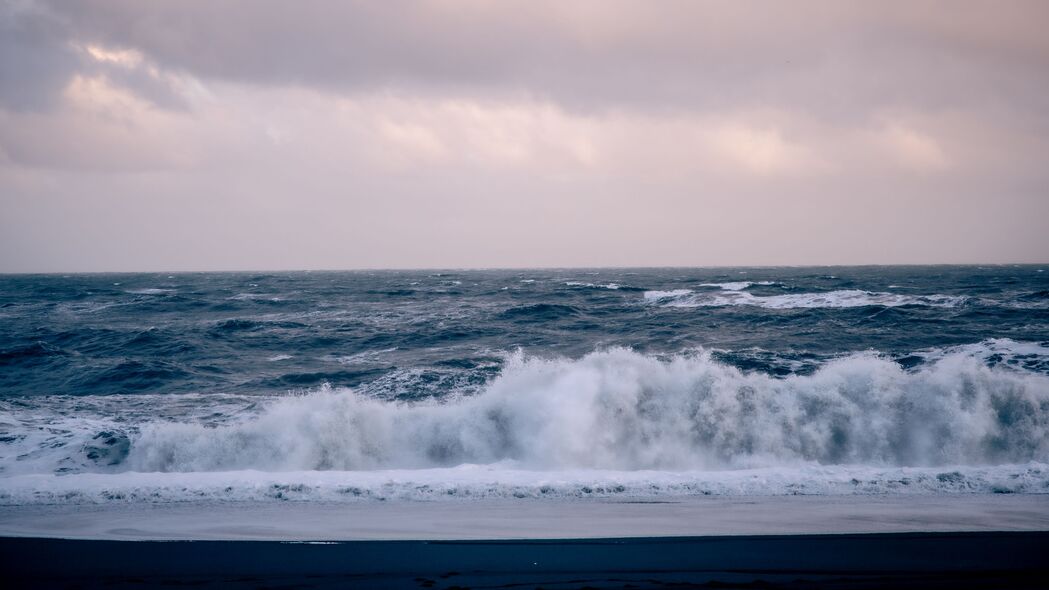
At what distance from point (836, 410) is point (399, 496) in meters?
6.25

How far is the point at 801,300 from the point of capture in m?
27.5

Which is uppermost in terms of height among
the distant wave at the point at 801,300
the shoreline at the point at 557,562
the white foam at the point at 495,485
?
the distant wave at the point at 801,300

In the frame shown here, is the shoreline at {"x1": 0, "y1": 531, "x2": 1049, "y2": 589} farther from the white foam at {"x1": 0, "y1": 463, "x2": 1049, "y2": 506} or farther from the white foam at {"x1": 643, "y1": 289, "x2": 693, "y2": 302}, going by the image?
the white foam at {"x1": 643, "y1": 289, "x2": 693, "y2": 302}

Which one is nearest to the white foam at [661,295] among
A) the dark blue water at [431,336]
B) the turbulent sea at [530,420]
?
the dark blue water at [431,336]

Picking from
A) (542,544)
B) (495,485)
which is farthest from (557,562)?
(495,485)

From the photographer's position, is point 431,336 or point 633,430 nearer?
point 633,430

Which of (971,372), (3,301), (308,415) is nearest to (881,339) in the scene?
(971,372)

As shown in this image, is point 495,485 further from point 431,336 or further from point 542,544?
point 431,336

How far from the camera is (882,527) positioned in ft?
17.7

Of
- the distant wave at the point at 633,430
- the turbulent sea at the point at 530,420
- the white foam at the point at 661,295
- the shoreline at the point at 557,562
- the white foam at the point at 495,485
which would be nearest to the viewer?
the shoreline at the point at 557,562

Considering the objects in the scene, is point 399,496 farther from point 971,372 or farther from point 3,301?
point 3,301

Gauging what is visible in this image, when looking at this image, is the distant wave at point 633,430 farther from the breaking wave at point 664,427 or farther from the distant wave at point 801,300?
the distant wave at point 801,300

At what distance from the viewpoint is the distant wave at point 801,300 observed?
24734 mm

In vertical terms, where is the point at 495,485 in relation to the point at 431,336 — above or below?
below
